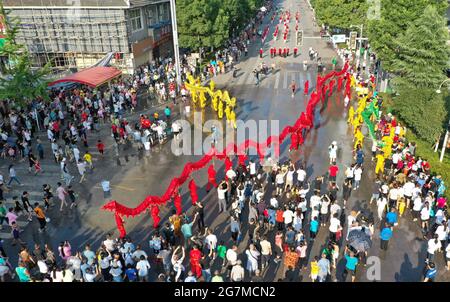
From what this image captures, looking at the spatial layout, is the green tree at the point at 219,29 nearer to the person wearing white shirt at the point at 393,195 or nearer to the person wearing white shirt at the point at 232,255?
the person wearing white shirt at the point at 393,195

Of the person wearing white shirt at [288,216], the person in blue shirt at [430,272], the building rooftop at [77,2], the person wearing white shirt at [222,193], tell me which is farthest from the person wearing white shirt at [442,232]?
the building rooftop at [77,2]

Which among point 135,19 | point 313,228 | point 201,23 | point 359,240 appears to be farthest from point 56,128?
point 201,23

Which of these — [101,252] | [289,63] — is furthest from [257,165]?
[289,63]

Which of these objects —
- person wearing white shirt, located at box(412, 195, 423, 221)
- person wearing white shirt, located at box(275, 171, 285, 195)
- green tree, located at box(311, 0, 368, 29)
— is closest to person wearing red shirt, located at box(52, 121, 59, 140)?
person wearing white shirt, located at box(275, 171, 285, 195)

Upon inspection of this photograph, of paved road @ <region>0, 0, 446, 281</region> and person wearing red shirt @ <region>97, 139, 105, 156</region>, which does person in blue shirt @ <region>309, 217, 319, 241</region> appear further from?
person wearing red shirt @ <region>97, 139, 105, 156</region>

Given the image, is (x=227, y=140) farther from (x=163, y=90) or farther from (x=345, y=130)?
(x=163, y=90)
